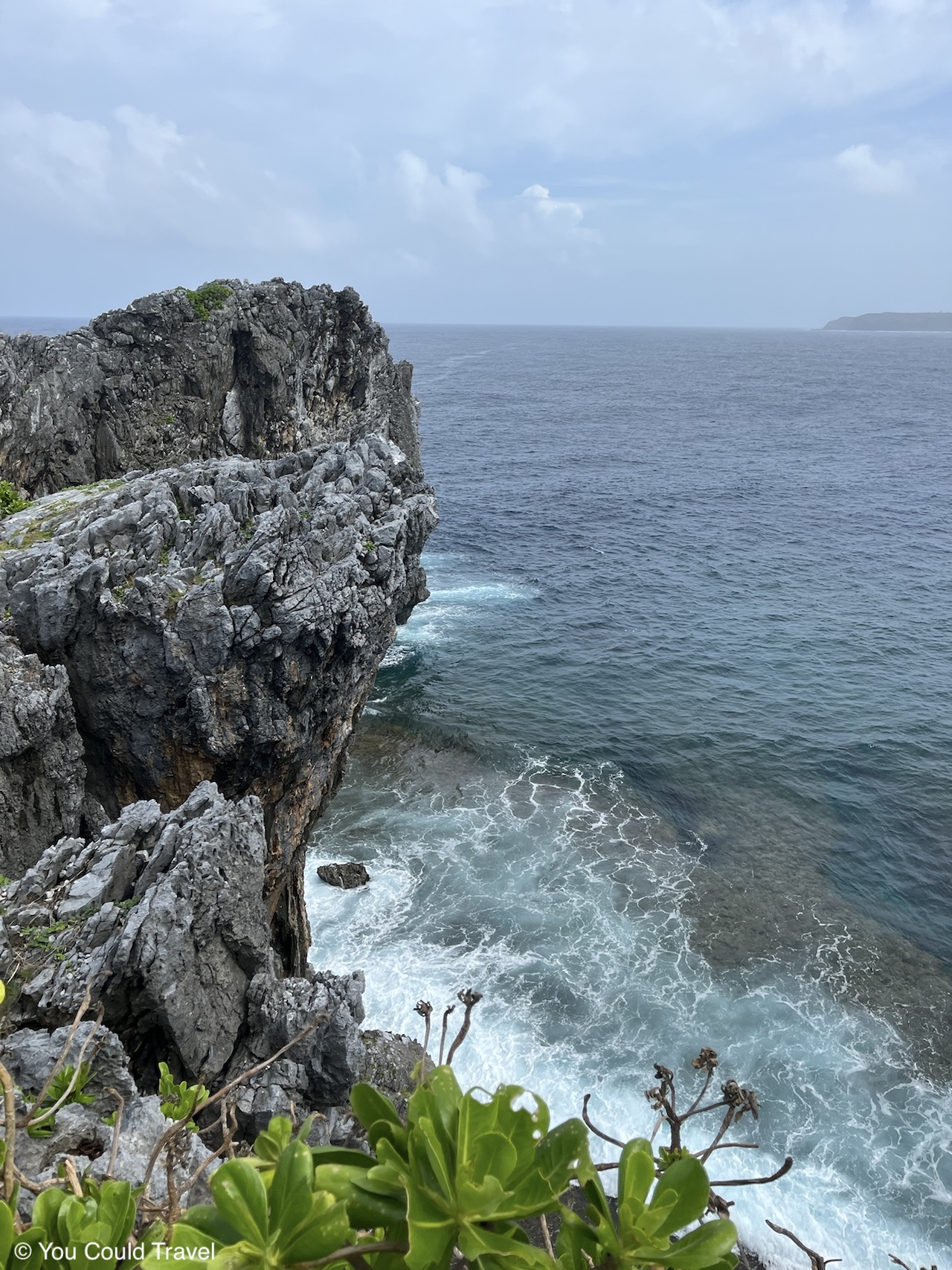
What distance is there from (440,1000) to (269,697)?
12798 mm

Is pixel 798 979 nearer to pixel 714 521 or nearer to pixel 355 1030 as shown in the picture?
pixel 355 1030

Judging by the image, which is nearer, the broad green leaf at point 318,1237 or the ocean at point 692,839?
the broad green leaf at point 318,1237

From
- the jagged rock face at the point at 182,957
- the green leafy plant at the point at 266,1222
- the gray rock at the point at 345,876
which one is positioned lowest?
the gray rock at the point at 345,876

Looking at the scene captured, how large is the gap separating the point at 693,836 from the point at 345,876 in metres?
15.8

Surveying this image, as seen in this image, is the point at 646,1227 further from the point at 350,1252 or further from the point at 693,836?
the point at 693,836

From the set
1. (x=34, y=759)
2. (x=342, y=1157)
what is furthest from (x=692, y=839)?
(x=342, y=1157)

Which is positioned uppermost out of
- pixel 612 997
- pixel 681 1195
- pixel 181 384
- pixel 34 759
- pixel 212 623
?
pixel 181 384

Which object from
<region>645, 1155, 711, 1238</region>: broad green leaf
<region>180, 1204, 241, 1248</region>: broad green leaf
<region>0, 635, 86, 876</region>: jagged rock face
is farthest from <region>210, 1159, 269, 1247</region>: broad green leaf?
<region>0, 635, 86, 876</region>: jagged rock face

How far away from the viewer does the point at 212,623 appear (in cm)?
2131

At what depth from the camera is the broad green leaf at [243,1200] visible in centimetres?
350

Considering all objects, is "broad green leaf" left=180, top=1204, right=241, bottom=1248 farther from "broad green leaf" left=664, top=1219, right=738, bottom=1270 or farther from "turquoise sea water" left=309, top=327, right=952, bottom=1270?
"turquoise sea water" left=309, top=327, right=952, bottom=1270

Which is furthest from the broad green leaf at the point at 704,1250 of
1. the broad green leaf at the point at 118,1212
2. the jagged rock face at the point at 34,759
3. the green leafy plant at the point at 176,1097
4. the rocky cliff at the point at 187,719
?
the jagged rock face at the point at 34,759

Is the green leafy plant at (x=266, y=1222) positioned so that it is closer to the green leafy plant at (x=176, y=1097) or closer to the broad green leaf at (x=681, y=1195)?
the broad green leaf at (x=681, y=1195)

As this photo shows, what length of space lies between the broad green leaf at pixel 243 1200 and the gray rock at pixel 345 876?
1199 inches
